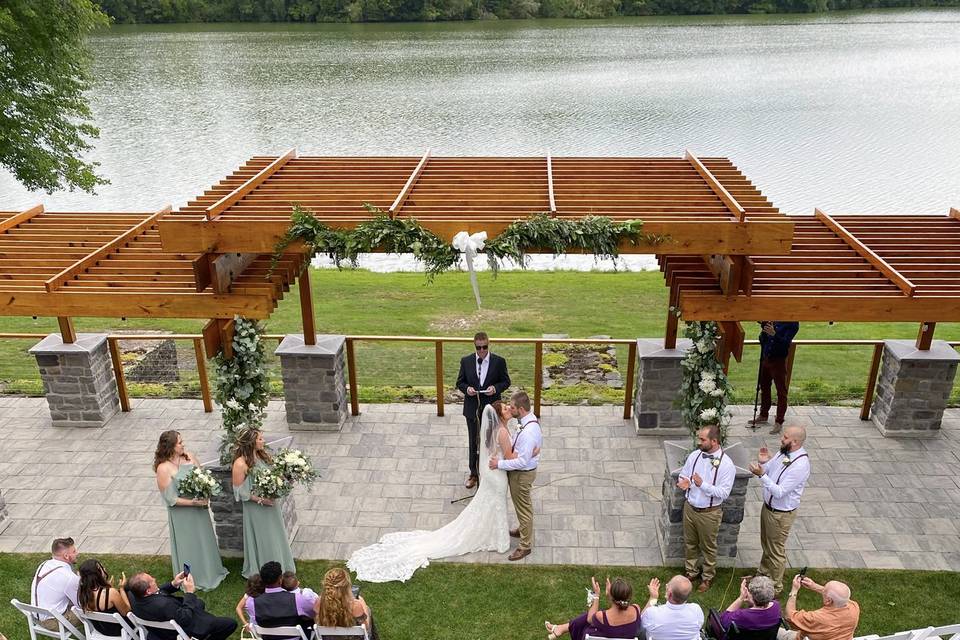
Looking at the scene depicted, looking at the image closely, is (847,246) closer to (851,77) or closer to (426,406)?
(426,406)

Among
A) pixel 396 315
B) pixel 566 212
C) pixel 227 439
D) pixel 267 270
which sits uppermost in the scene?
pixel 566 212

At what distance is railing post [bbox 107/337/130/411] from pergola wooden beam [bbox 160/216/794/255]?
3867 millimetres

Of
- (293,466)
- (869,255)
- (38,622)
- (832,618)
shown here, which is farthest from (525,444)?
(38,622)

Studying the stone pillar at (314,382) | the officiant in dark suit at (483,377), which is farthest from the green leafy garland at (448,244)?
the stone pillar at (314,382)

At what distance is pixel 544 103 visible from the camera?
33.3 metres

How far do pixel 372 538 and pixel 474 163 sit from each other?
461 centimetres

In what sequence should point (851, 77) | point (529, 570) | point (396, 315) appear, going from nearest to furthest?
point (529, 570) → point (396, 315) → point (851, 77)

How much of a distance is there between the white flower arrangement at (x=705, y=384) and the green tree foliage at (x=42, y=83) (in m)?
14.6

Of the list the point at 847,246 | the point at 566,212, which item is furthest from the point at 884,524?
the point at 566,212

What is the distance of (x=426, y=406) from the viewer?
1084cm

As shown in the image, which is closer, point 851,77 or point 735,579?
point 735,579

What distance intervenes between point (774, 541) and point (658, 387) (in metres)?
2.91

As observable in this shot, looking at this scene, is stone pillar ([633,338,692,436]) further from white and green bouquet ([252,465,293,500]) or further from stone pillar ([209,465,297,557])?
white and green bouquet ([252,465,293,500])

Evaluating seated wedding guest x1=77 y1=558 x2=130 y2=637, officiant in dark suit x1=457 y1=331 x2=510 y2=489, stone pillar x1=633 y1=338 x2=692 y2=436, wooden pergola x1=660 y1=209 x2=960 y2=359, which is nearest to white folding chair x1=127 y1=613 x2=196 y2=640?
seated wedding guest x1=77 y1=558 x2=130 y2=637
